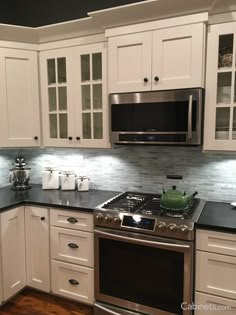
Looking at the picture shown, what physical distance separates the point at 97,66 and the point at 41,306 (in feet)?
7.18

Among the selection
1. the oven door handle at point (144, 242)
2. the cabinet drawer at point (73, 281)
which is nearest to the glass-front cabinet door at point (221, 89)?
the oven door handle at point (144, 242)

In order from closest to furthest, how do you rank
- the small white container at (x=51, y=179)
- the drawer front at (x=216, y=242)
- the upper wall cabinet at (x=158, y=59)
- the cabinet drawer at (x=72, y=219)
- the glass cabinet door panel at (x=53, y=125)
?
the drawer front at (x=216, y=242)
the upper wall cabinet at (x=158, y=59)
the cabinet drawer at (x=72, y=219)
the glass cabinet door panel at (x=53, y=125)
the small white container at (x=51, y=179)

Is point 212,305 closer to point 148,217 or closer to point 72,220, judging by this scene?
point 148,217

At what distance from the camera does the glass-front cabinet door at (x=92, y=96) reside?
2465 millimetres

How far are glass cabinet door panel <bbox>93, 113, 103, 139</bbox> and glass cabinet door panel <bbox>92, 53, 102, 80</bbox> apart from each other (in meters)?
0.34

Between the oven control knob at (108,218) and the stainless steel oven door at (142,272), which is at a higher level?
the oven control knob at (108,218)

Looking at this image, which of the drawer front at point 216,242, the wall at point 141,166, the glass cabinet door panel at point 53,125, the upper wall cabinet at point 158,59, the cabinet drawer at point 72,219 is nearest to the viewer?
the drawer front at point 216,242

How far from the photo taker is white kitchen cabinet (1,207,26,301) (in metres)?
2.35

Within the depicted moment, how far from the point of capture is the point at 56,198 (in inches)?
102

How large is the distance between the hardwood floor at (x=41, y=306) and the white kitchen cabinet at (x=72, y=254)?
0.09 meters

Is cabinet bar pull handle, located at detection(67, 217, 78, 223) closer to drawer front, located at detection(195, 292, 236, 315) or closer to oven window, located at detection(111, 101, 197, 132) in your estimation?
oven window, located at detection(111, 101, 197, 132)

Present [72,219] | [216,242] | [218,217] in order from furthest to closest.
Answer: [72,219]
[218,217]
[216,242]

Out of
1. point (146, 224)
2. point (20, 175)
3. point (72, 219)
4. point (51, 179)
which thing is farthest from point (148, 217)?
point (20, 175)

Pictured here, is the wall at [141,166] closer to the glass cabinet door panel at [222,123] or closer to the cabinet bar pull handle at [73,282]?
the glass cabinet door panel at [222,123]
